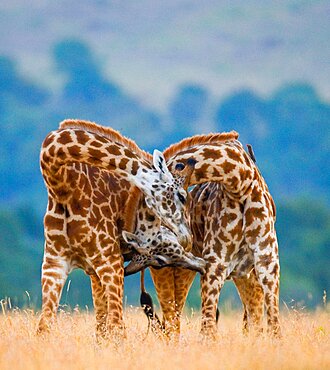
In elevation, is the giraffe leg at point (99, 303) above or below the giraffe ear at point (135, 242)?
below

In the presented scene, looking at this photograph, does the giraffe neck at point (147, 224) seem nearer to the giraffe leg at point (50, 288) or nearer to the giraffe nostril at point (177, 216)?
the giraffe nostril at point (177, 216)

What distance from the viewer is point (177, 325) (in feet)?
34.6

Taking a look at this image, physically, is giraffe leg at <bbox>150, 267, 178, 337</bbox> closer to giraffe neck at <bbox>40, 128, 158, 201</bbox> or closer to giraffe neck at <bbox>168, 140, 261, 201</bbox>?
giraffe neck at <bbox>168, 140, 261, 201</bbox>

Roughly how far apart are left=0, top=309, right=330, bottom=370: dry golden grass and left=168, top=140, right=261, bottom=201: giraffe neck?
5.00ft

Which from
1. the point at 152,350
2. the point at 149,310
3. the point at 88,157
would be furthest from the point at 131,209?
the point at 152,350

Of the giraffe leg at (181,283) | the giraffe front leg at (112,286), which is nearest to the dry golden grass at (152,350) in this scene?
the giraffe front leg at (112,286)

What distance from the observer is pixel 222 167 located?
9992mm

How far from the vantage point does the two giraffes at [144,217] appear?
9766 mm

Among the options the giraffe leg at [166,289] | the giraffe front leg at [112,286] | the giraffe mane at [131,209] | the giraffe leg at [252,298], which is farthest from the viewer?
the giraffe leg at [252,298]

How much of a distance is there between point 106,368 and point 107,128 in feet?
10.6

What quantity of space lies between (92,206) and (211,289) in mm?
1490

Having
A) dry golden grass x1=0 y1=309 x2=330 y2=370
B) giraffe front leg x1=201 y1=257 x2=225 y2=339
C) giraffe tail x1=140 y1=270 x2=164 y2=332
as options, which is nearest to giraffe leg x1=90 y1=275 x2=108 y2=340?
dry golden grass x1=0 y1=309 x2=330 y2=370

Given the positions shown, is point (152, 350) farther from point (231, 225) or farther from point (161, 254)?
point (231, 225)

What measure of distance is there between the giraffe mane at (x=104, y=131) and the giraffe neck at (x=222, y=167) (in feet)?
1.40
